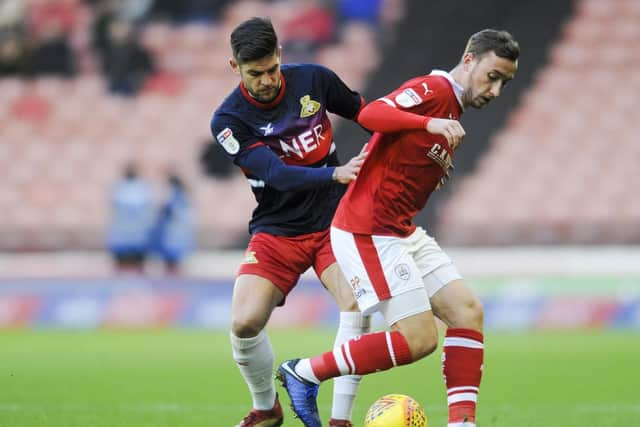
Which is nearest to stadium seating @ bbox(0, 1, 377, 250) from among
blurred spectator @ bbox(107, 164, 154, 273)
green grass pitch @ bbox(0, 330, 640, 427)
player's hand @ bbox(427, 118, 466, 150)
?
blurred spectator @ bbox(107, 164, 154, 273)

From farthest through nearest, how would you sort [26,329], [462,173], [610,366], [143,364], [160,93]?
[160,93] < [462,173] < [26,329] < [143,364] < [610,366]

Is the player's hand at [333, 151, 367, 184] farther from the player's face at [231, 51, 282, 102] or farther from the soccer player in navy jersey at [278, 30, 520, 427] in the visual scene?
the player's face at [231, 51, 282, 102]

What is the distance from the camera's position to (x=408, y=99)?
18.6 feet

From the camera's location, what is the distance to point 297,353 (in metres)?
11.2

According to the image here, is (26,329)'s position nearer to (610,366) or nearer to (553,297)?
(553,297)

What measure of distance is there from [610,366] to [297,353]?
9.20ft

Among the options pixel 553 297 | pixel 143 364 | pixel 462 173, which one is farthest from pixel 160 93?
pixel 143 364

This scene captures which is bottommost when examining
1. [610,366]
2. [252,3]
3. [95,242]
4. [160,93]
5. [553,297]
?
[610,366]

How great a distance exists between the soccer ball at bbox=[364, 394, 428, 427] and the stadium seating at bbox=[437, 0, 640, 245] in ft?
35.0

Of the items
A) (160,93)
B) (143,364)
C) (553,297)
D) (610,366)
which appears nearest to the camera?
(610,366)

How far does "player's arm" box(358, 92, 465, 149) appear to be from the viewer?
17.5 feet

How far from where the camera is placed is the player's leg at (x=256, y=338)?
618cm

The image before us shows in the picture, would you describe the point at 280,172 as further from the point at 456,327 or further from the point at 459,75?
the point at 456,327

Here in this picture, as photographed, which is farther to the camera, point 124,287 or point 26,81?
point 26,81
